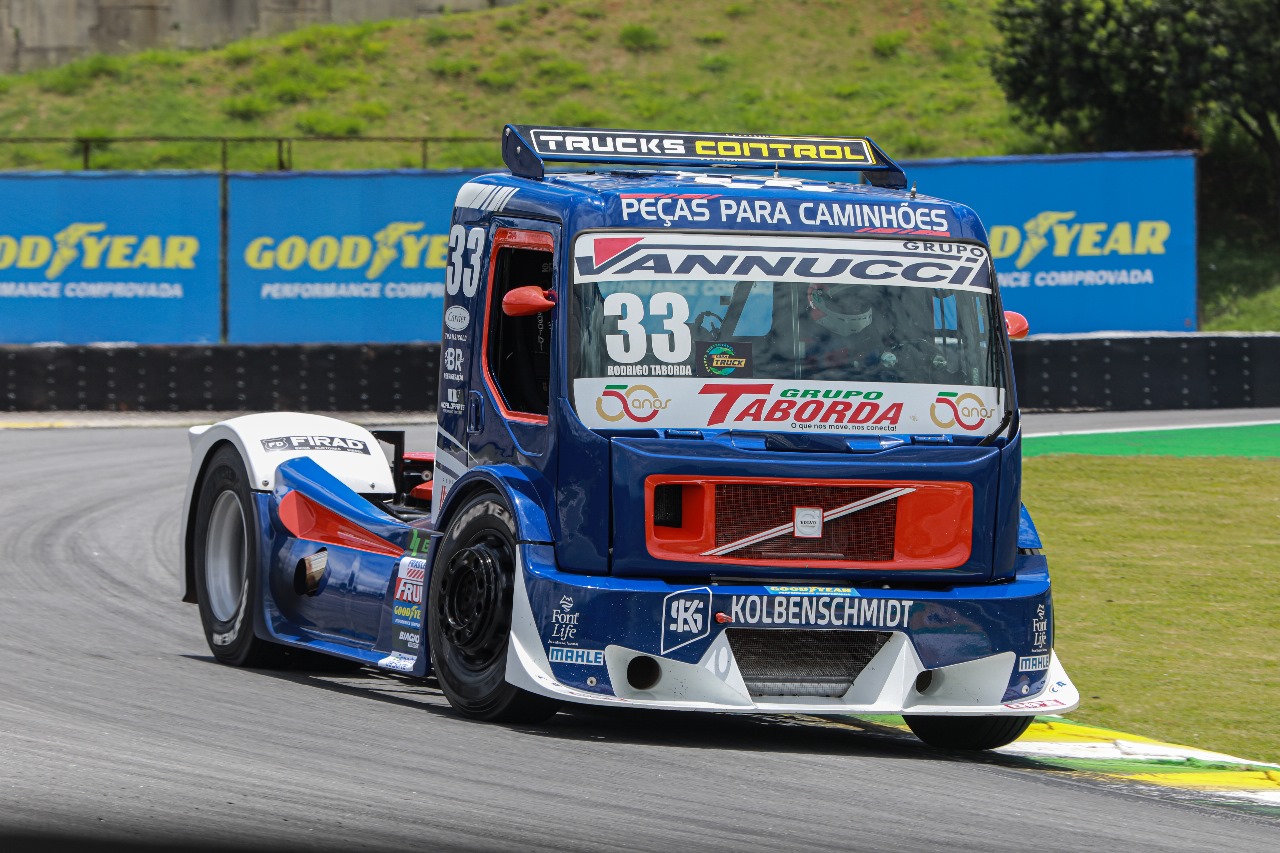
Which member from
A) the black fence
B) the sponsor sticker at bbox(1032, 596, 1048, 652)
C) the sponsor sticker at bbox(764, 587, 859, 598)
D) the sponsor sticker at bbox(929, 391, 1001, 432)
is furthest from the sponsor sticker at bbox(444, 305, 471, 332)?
the black fence

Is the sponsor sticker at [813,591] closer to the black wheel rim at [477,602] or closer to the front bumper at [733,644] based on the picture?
the front bumper at [733,644]

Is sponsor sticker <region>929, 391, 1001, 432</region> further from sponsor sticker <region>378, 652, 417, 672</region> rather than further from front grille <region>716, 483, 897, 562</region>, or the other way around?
sponsor sticker <region>378, 652, 417, 672</region>

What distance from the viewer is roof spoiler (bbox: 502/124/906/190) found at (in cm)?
867

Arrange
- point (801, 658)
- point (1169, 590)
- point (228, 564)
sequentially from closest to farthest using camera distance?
point (801, 658), point (228, 564), point (1169, 590)

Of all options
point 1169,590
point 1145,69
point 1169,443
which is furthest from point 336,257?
point 1145,69

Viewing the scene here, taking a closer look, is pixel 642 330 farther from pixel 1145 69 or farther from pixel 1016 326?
pixel 1145 69

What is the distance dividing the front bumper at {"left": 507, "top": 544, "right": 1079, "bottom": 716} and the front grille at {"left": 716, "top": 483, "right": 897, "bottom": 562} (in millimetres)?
154

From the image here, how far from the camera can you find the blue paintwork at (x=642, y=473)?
755cm

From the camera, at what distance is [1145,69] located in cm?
3709

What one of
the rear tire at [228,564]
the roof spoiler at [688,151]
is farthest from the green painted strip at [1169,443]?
the rear tire at [228,564]

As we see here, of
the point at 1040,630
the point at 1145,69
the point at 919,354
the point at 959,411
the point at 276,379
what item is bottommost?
the point at 276,379

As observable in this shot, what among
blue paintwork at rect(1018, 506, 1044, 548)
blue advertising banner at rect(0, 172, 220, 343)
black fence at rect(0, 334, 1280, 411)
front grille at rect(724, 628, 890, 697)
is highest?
blue paintwork at rect(1018, 506, 1044, 548)

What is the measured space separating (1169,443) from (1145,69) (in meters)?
18.2

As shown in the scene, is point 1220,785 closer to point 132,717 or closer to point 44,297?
point 132,717
